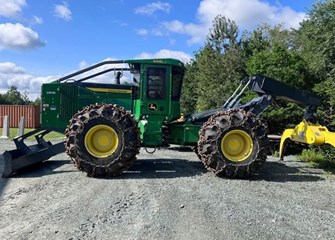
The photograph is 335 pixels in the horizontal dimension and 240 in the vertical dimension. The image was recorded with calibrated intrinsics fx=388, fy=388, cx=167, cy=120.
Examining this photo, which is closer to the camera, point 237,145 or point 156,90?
point 237,145

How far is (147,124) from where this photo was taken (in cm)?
988

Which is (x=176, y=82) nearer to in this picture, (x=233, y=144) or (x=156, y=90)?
(x=156, y=90)

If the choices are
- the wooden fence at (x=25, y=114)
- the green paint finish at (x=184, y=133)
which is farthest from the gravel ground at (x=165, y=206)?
the wooden fence at (x=25, y=114)

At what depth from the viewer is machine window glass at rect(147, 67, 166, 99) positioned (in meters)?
9.91

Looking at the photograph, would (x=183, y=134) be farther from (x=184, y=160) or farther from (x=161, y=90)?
(x=184, y=160)

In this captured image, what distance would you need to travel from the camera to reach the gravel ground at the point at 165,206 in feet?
16.9

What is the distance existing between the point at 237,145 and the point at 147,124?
2325 mm

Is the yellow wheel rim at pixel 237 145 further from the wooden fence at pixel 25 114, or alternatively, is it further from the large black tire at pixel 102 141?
the wooden fence at pixel 25 114

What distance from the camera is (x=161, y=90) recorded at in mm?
9969

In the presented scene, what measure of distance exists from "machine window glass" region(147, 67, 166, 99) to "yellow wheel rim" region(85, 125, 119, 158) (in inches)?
62.8

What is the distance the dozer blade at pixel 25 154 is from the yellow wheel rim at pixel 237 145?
14.4 feet

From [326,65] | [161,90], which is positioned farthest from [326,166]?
[326,65]

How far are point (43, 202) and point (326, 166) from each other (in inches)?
331

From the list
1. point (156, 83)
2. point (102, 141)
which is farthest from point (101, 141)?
point (156, 83)
